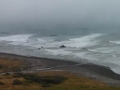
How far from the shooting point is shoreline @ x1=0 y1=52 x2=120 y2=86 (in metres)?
64.1

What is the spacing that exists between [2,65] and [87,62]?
2217 centimetres

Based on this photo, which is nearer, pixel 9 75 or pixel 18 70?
pixel 9 75

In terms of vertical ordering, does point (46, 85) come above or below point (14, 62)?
below

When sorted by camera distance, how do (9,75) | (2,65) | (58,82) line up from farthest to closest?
(2,65) → (9,75) → (58,82)

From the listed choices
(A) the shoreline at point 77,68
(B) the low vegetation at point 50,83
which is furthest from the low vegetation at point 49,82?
(A) the shoreline at point 77,68

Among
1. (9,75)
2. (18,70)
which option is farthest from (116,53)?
(9,75)

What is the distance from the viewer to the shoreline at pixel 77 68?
2524 inches

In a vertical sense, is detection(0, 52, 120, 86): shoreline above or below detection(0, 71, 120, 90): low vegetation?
above

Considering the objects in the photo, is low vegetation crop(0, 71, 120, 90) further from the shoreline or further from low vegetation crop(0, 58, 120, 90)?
the shoreline

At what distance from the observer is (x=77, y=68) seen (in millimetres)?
74688

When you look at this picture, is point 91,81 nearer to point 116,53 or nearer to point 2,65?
point 2,65

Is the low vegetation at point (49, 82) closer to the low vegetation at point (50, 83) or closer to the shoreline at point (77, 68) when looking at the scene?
the low vegetation at point (50, 83)

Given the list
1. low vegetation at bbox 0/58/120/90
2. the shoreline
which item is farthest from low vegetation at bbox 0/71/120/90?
the shoreline

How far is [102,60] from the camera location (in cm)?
8281
